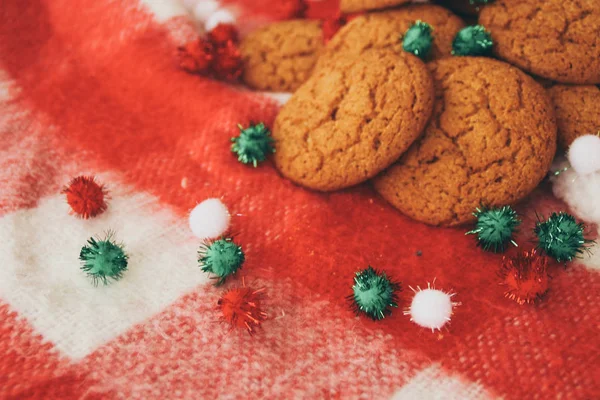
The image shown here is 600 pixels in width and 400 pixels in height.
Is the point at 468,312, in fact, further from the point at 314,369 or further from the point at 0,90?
the point at 0,90

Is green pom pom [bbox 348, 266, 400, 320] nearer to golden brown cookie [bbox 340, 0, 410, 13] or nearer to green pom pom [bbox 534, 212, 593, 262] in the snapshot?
green pom pom [bbox 534, 212, 593, 262]

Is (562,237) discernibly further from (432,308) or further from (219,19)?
(219,19)

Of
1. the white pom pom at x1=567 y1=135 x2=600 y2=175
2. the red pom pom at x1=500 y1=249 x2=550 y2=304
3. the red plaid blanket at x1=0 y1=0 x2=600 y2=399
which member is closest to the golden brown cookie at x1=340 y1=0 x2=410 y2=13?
the red plaid blanket at x1=0 y1=0 x2=600 y2=399

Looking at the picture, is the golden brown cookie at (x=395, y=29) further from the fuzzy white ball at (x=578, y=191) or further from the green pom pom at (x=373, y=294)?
the green pom pom at (x=373, y=294)

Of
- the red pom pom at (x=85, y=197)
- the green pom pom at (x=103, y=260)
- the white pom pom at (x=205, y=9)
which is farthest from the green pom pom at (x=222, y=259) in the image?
the white pom pom at (x=205, y=9)

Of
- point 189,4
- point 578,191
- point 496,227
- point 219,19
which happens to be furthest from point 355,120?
point 189,4
